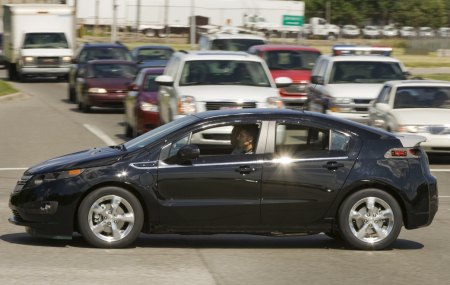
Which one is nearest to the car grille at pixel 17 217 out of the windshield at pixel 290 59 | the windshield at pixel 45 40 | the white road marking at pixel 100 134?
the white road marking at pixel 100 134

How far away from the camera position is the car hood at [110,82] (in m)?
31.2

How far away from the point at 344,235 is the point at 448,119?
9416 mm

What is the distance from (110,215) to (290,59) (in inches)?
823

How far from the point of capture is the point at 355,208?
10.8m

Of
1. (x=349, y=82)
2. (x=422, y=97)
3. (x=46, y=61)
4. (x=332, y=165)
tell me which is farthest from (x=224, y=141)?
(x=46, y=61)

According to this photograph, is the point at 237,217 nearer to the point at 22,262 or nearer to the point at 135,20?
the point at 22,262

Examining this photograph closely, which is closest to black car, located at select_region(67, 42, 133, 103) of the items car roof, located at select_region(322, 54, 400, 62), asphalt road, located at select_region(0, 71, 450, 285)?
car roof, located at select_region(322, 54, 400, 62)

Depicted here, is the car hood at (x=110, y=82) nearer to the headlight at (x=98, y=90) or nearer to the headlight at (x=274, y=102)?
the headlight at (x=98, y=90)

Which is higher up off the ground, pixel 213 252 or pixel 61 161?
pixel 61 161

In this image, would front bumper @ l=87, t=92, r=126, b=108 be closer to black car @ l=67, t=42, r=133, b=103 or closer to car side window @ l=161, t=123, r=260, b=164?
black car @ l=67, t=42, r=133, b=103

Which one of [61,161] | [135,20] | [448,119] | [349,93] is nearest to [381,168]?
[61,161]

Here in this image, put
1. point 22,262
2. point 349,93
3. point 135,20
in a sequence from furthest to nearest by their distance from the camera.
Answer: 1. point 135,20
2. point 349,93
3. point 22,262

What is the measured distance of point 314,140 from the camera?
1098 centimetres

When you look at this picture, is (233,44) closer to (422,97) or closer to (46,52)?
(46,52)
